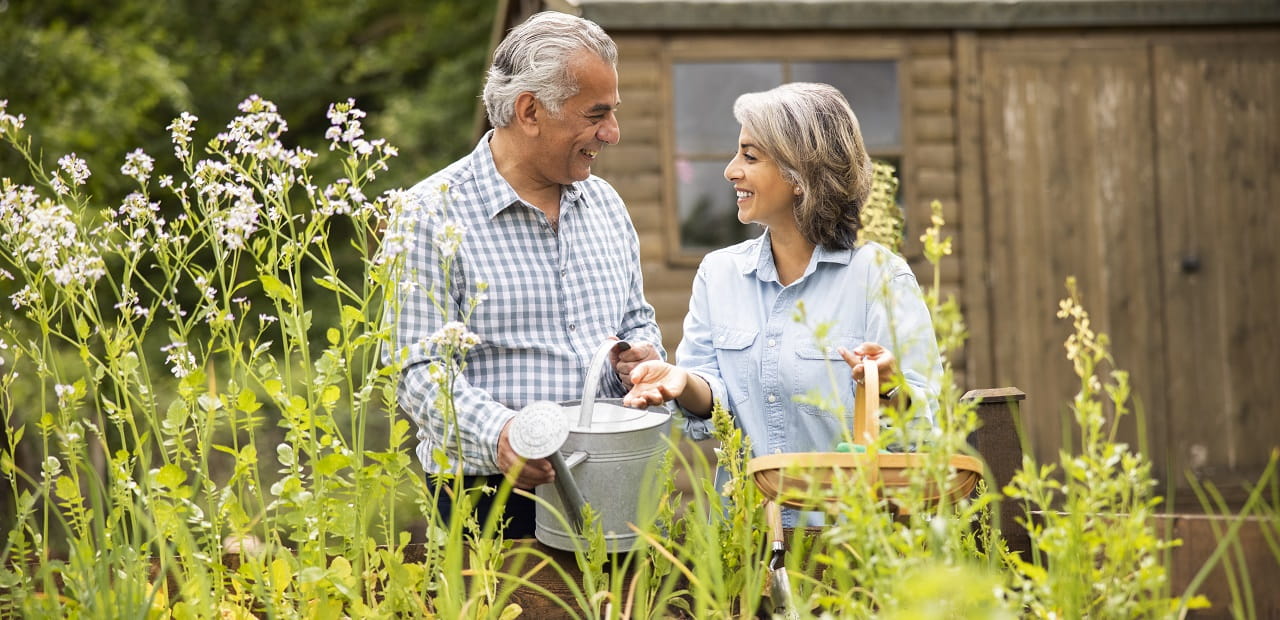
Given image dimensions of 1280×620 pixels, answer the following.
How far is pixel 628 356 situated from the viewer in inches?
90.0

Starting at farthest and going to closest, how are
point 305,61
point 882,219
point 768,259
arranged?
1. point 305,61
2. point 882,219
3. point 768,259

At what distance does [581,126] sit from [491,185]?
202 mm

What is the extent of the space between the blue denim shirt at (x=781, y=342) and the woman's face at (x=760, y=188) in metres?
0.07

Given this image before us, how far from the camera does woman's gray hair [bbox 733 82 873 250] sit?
244cm

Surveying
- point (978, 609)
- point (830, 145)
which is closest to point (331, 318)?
point (830, 145)

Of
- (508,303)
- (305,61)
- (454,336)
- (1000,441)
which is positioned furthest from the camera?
(305,61)

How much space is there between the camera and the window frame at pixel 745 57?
20.9ft

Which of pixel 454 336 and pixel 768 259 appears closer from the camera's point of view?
pixel 454 336

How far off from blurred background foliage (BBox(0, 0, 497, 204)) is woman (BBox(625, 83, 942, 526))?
31.3 feet

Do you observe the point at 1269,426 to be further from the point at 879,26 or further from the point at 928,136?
the point at 879,26

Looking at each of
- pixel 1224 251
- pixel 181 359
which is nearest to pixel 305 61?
pixel 1224 251

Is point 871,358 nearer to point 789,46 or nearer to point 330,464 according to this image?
point 330,464

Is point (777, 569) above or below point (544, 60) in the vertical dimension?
below

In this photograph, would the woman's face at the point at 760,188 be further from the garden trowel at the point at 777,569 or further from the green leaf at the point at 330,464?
the green leaf at the point at 330,464
